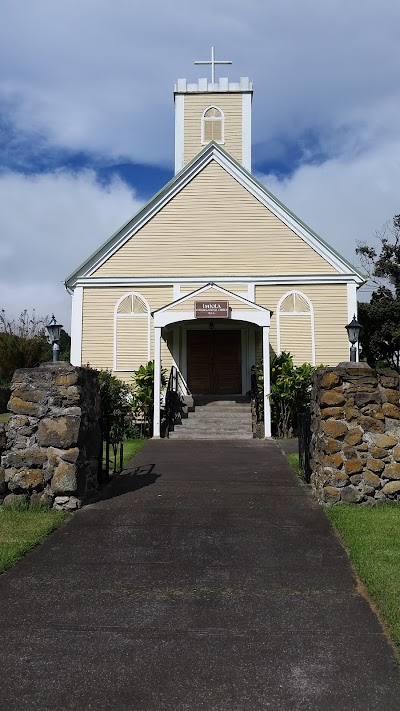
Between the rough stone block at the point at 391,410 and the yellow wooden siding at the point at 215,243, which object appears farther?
the yellow wooden siding at the point at 215,243

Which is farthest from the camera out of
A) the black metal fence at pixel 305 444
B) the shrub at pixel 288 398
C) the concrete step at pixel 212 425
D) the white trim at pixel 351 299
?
the white trim at pixel 351 299

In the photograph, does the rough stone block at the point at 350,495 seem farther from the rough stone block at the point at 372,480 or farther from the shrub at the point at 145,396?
the shrub at the point at 145,396

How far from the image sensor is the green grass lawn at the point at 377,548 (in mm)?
4191

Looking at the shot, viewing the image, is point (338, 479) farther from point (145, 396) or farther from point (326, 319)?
point (326, 319)

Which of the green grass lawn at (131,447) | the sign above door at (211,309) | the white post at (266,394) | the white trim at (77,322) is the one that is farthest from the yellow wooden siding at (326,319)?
the green grass lawn at (131,447)

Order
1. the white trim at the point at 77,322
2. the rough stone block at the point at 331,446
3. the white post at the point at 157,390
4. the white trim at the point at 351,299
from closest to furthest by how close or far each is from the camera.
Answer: the rough stone block at the point at 331,446 < the white post at the point at 157,390 < the white trim at the point at 351,299 < the white trim at the point at 77,322

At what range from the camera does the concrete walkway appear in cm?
311

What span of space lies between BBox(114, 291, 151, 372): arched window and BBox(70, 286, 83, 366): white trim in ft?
3.52

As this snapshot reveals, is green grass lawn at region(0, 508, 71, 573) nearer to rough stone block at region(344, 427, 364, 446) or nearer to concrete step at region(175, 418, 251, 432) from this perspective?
rough stone block at region(344, 427, 364, 446)

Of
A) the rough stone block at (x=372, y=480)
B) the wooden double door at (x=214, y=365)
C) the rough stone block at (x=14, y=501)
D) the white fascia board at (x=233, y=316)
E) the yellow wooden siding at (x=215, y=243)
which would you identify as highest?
the yellow wooden siding at (x=215, y=243)

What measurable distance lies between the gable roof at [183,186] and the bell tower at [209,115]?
3.33 metres

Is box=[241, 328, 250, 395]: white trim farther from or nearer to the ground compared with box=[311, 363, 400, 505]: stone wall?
farther from the ground

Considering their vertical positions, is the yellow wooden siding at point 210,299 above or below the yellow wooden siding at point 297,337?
above

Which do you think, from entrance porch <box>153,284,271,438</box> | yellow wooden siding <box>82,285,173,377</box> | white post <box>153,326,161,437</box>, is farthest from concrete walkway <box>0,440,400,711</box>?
entrance porch <box>153,284,271,438</box>
